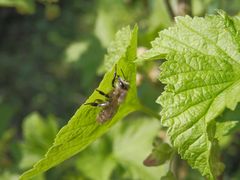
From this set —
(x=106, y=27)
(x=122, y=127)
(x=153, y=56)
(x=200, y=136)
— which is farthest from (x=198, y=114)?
(x=106, y=27)

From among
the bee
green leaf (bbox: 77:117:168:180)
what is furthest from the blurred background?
the bee

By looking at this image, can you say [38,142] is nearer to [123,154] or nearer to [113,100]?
[123,154]

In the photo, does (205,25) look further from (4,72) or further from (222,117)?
(4,72)

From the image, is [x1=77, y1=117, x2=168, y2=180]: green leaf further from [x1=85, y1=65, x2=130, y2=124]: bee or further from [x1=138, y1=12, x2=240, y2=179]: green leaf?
[x1=138, y1=12, x2=240, y2=179]: green leaf

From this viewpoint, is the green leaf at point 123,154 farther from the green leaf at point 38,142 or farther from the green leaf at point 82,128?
the green leaf at point 82,128

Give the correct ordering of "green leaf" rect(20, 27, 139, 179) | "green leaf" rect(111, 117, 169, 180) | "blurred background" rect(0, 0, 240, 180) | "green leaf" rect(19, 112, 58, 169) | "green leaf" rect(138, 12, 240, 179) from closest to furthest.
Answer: "green leaf" rect(138, 12, 240, 179), "green leaf" rect(20, 27, 139, 179), "green leaf" rect(111, 117, 169, 180), "blurred background" rect(0, 0, 240, 180), "green leaf" rect(19, 112, 58, 169)

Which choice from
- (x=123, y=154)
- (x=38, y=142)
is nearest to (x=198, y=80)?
(x=123, y=154)
